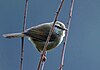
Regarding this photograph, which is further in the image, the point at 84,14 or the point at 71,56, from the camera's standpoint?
the point at 84,14

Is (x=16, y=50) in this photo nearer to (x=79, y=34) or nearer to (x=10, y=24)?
(x=10, y=24)

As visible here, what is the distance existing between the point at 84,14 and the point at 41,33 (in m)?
3.37

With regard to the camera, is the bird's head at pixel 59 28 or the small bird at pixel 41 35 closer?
the small bird at pixel 41 35

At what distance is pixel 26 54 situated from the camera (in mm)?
4547

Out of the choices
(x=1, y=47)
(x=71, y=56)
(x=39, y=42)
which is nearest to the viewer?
(x=39, y=42)

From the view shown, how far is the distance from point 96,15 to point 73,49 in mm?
824

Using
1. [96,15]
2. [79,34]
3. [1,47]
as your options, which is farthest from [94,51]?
[1,47]

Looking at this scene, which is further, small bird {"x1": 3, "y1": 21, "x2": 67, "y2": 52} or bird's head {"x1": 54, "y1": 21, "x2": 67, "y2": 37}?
bird's head {"x1": 54, "y1": 21, "x2": 67, "y2": 37}

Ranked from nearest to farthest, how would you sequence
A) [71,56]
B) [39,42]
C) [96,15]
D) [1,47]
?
[39,42] < [1,47] < [71,56] < [96,15]

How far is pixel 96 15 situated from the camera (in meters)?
5.48

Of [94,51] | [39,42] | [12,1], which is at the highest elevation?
[39,42]

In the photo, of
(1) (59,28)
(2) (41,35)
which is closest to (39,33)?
(2) (41,35)

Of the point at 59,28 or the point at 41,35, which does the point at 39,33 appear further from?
the point at 59,28

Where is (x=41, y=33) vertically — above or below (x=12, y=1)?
above
